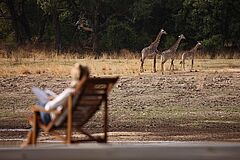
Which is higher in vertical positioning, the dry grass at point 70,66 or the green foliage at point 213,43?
the green foliage at point 213,43

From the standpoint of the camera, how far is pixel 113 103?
17328mm

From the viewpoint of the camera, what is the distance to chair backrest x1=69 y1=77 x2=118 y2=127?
19.8 ft

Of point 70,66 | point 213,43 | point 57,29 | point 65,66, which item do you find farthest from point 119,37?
point 65,66

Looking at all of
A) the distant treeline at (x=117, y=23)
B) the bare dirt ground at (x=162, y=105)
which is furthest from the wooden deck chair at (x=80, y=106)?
the distant treeline at (x=117, y=23)

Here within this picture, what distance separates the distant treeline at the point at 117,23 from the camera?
3738cm

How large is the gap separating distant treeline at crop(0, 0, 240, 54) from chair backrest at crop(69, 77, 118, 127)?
30.2m

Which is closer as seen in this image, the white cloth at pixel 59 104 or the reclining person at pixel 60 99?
the reclining person at pixel 60 99

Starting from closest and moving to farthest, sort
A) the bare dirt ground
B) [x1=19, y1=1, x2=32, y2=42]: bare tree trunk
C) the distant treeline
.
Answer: the bare dirt ground, the distant treeline, [x1=19, y1=1, x2=32, y2=42]: bare tree trunk

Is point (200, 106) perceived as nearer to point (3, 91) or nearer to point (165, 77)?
point (165, 77)

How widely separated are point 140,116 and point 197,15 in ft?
75.4

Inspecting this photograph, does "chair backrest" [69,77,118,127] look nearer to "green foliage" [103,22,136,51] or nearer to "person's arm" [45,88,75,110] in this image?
"person's arm" [45,88,75,110]

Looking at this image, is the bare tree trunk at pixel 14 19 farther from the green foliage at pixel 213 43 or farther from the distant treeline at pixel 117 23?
the green foliage at pixel 213 43

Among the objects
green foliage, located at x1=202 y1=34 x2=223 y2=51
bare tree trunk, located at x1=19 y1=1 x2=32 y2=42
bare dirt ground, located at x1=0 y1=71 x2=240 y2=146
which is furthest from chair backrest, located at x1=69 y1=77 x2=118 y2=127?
bare tree trunk, located at x1=19 y1=1 x2=32 y2=42

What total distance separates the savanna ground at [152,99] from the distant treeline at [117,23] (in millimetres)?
11396
